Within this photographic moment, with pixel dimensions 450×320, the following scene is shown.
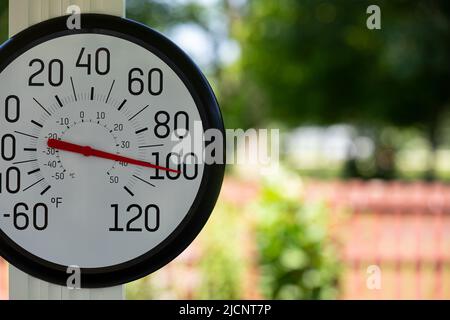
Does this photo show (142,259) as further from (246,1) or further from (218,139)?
(246,1)

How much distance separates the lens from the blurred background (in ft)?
13.3

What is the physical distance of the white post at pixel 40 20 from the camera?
4.23 ft

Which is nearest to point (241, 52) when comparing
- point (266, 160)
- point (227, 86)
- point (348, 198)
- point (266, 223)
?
point (227, 86)

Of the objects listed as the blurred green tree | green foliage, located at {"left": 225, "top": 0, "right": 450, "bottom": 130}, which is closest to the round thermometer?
green foliage, located at {"left": 225, "top": 0, "right": 450, "bottom": 130}

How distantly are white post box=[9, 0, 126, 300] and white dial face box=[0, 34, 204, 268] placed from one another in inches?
2.7

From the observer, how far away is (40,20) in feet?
4.30

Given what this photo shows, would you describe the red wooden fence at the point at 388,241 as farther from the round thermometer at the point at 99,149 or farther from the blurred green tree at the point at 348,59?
the blurred green tree at the point at 348,59

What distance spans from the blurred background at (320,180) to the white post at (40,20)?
0.95 metres

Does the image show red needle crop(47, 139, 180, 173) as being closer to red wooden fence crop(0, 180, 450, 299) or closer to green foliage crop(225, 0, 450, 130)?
red wooden fence crop(0, 180, 450, 299)

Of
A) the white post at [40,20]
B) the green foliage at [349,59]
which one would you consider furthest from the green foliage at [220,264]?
the green foliage at [349,59]

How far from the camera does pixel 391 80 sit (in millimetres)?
10789

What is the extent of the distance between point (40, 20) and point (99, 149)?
0.31 m

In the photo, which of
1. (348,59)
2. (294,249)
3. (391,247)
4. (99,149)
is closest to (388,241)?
(391,247)
